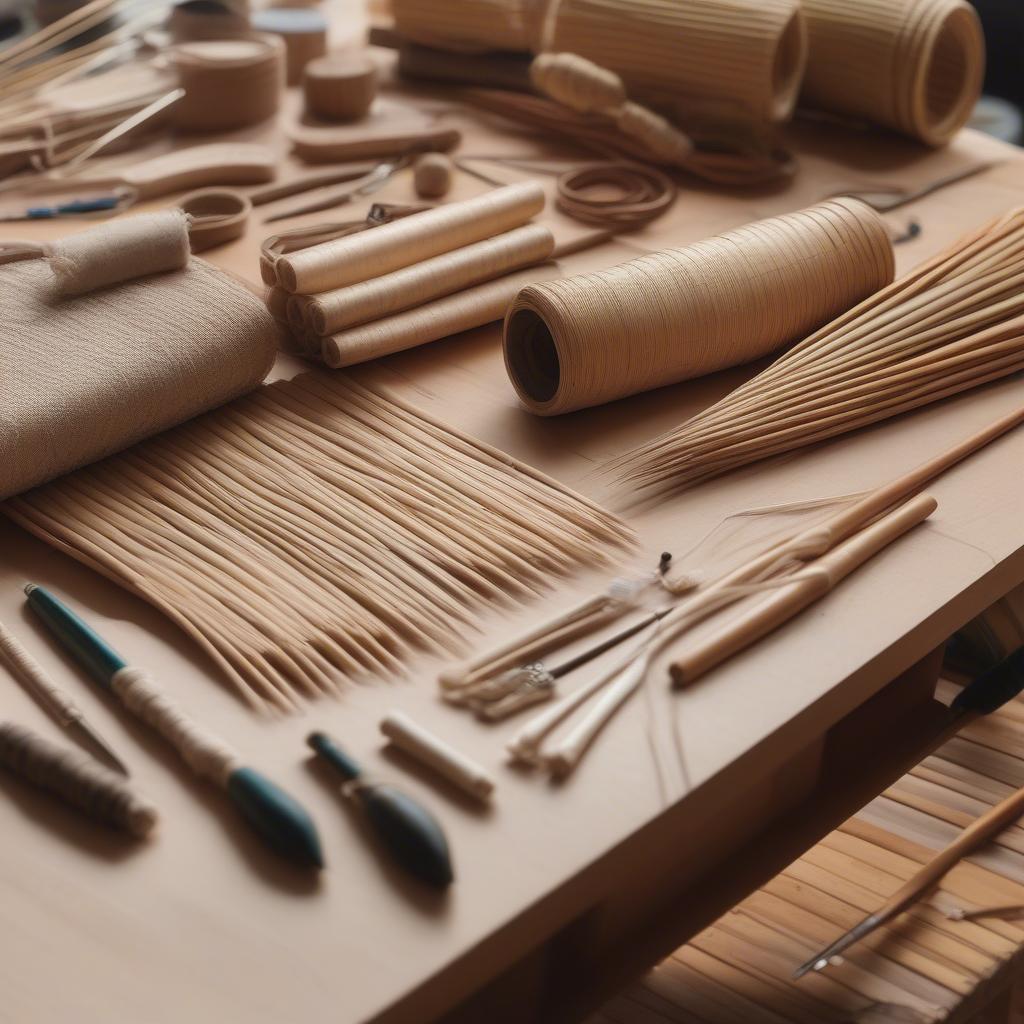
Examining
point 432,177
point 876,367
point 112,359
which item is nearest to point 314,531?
point 112,359

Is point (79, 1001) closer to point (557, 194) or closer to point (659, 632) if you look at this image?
point (659, 632)

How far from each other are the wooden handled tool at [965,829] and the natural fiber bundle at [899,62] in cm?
82

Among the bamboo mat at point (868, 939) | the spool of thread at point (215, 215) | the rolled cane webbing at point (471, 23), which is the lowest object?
the bamboo mat at point (868, 939)

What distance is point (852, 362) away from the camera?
1245 millimetres

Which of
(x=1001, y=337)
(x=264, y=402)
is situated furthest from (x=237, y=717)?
(x=1001, y=337)

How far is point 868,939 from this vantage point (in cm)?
108

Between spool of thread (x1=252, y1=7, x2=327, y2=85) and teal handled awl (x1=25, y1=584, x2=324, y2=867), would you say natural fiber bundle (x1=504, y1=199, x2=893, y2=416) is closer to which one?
teal handled awl (x1=25, y1=584, x2=324, y2=867)

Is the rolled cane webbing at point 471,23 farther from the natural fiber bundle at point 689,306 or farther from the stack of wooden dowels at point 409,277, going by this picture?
the natural fiber bundle at point 689,306

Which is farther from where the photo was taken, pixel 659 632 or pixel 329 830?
pixel 659 632

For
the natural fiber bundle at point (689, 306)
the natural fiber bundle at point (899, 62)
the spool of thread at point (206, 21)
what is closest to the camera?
the natural fiber bundle at point (689, 306)

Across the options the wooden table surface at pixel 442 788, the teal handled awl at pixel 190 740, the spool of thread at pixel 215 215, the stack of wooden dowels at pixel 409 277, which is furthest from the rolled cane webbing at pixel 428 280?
the teal handled awl at pixel 190 740

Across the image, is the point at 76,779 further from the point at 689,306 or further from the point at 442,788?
the point at 689,306

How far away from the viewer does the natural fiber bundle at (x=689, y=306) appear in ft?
3.91

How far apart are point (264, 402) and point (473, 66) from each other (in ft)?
2.92
